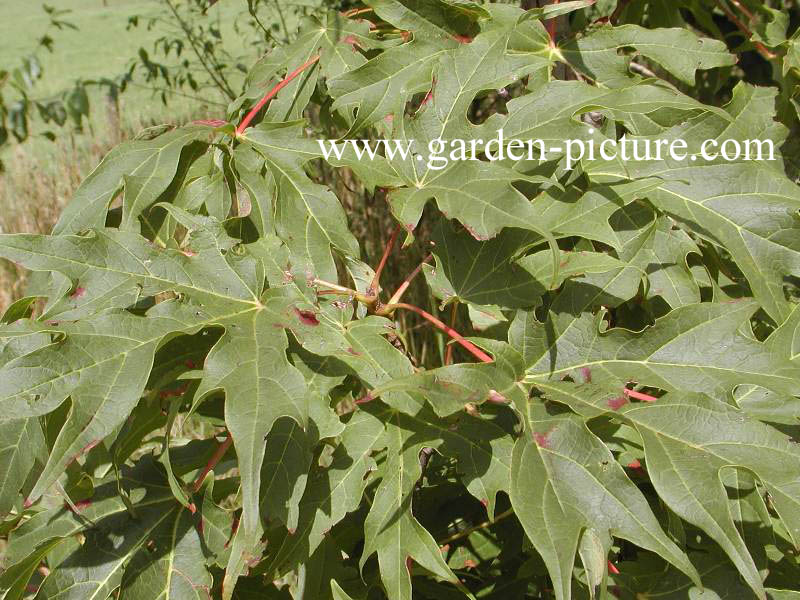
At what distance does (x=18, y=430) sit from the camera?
2.75ft

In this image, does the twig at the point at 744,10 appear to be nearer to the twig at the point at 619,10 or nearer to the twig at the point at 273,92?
the twig at the point at 619,10

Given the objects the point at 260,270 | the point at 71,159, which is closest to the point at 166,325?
the point at 260,270

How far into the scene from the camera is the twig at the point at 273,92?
45.4 inches

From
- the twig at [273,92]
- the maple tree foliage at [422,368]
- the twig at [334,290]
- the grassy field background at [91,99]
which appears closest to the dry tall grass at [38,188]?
the grassy field background at [91,99]

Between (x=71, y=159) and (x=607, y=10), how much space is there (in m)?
3.47

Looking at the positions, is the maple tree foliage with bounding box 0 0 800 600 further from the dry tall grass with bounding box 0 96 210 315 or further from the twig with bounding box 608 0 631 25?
the dry tall grass with bounding box 0 96 210 315

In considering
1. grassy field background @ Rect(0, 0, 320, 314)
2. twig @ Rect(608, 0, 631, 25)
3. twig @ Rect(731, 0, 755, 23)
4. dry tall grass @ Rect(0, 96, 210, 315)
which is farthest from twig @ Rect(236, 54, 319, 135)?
dry tall grass @ Rect(0, 96, 210, 315)

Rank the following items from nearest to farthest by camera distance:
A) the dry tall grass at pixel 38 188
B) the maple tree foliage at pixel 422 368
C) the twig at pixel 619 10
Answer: the maple tree foliage at pixel 422 368, the twig at pixel 619 10, the dry tall grass at pixel 38 188

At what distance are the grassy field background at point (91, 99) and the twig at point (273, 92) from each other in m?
1.64

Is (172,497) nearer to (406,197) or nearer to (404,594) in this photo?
(404,594)

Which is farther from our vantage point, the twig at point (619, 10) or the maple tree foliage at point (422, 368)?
the twig at point (619, 10)

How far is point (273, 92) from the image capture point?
1.17 metres

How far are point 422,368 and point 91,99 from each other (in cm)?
848

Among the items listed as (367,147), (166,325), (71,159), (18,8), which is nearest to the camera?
(166,325)
